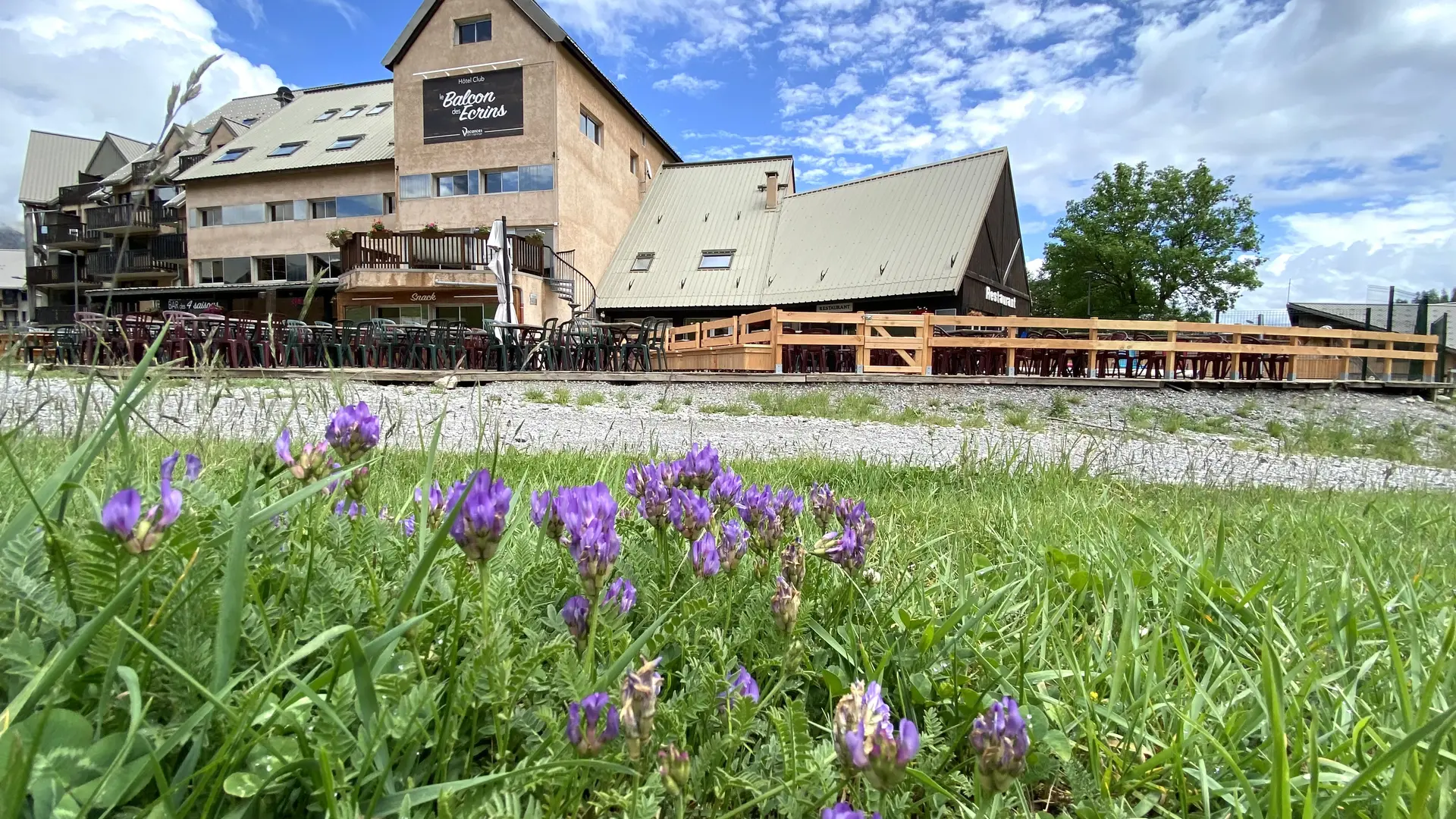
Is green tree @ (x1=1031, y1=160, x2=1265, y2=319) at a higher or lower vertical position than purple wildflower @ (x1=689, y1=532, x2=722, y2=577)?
higher

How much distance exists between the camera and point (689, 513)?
3.75 ft

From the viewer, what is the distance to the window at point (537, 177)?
2355 cm

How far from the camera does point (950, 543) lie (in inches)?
85.7

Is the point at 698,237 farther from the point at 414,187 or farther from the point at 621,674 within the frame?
the point at 621,674

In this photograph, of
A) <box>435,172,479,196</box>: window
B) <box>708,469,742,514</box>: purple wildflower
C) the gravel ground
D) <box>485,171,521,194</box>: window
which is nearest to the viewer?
<box>708,469,742,514</box>: purple wildflower

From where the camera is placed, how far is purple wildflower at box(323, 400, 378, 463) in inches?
42.5

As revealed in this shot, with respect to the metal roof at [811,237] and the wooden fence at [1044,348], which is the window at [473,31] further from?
the wooden fence at [1044,348]

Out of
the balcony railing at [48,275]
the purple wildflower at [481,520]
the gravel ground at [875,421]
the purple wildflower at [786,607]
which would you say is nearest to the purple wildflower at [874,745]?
the purple wildflower at [786,607]

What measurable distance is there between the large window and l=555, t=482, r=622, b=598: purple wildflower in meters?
34.9

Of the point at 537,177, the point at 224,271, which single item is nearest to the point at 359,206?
the point at 224,271

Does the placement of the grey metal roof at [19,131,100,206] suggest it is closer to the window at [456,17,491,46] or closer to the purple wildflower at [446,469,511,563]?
the window at [456,17,491,46]

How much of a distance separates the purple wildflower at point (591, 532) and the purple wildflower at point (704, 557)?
0.21 meters

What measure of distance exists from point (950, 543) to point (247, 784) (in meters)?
A: 1.90

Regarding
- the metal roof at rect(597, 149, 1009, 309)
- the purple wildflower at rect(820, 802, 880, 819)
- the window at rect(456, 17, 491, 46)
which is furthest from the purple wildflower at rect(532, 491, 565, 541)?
the window at rect(456, 17, 491, 46)
